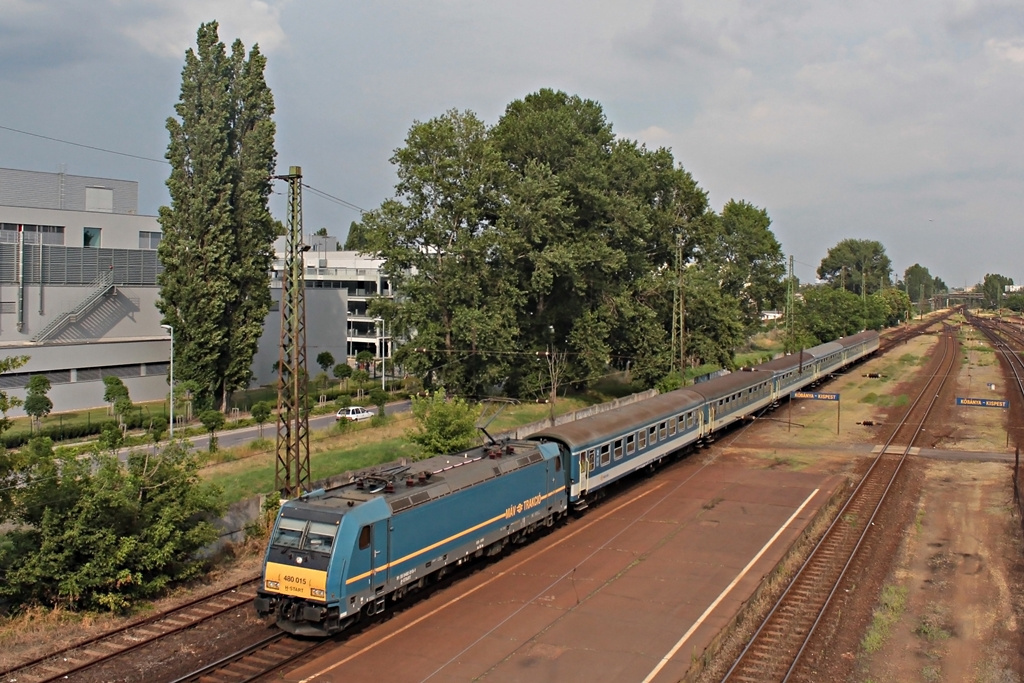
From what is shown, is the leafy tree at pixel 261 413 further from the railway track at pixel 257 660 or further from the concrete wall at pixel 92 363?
the railway track at pixel 257 660

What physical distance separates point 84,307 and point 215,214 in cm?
1288

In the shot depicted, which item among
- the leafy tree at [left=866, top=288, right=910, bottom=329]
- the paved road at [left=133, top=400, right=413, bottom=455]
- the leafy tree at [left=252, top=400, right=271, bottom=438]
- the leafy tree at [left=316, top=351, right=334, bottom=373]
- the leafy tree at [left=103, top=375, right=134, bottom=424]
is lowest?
the paved road at [left=133, top=400, right=413, bottom=455]

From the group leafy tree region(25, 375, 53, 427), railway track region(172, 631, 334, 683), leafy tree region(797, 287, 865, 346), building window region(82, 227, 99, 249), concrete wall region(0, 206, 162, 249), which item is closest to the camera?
railway track region(172, 631, 334, 683)

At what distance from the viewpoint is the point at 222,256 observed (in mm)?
50875

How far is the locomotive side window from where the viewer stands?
17.4 m

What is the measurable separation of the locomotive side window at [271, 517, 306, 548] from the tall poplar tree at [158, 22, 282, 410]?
35.4m

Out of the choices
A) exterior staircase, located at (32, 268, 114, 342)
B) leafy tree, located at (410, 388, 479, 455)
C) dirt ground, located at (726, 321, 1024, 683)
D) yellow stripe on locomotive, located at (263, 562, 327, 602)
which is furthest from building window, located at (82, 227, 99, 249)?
yellow stripe on locomotive, located at (263, 562, 327, 602)

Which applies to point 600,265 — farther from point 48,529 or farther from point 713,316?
point 48,529

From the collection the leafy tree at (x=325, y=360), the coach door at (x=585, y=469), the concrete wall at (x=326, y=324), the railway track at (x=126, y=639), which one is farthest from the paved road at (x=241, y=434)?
the concrete wall at (x=326, y=324)

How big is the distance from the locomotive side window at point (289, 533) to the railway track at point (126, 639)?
9.98ft

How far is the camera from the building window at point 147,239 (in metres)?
64.2

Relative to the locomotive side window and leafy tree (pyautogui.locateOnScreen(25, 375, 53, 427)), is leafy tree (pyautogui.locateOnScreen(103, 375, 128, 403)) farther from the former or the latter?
the locomotive side window

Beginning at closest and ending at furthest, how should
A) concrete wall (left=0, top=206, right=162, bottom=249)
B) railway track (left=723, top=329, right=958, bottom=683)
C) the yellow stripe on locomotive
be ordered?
1. railway track (left=723, top=329, right=958, bottom=683)
2. the yellow stripe on locomotive
3. concrete wall (left=0, top=206, right=162, bottom=249)

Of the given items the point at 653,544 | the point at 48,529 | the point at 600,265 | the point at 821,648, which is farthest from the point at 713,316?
the point at 48,529
